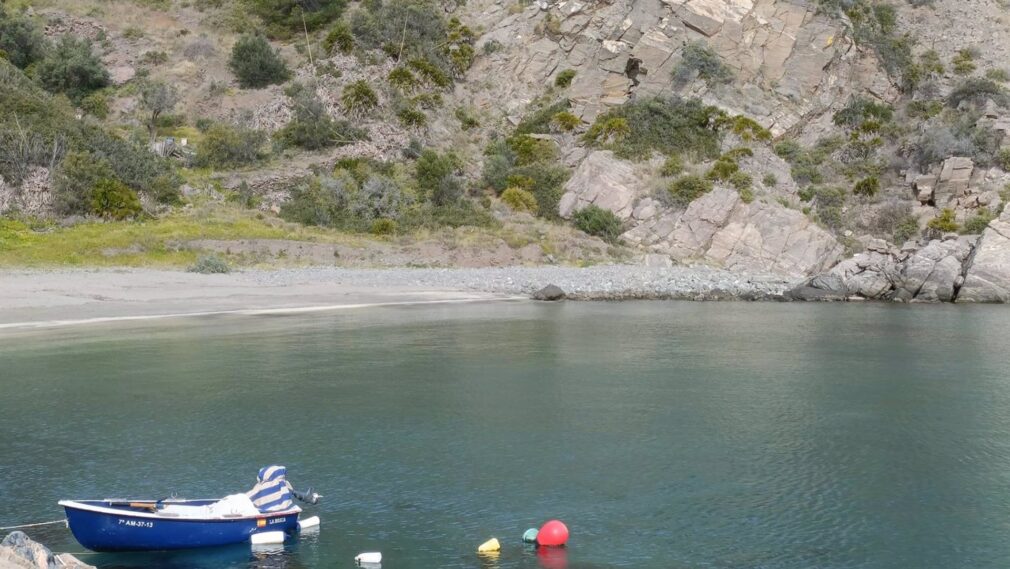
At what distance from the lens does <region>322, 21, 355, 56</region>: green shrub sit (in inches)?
2589

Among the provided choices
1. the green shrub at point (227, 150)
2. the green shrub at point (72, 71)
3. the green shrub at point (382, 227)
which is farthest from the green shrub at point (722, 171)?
the green shrub at point (72, 71)

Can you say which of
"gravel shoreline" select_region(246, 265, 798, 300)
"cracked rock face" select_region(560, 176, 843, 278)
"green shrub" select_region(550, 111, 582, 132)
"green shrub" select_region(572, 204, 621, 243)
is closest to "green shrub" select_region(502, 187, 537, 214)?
"cracked rock face" select_region(560, 176, 843, 278)

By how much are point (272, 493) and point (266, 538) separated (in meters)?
0.58

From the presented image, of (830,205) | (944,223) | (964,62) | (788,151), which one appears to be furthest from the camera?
(964,62)

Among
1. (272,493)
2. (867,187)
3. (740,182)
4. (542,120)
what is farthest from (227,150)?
(272,493)

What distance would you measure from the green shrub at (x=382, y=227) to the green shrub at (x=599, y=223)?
37.9 feet

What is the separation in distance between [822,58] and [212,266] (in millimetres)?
49584

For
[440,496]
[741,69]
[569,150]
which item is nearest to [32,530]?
[440,496]

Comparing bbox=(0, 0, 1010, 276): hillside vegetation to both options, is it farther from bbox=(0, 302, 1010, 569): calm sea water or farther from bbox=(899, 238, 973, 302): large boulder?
bbox=(0, 302, 1010, 569): calm sea water

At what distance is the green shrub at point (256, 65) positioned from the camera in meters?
64.5

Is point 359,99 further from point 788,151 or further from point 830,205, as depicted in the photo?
point 830,205

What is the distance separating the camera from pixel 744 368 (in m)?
21.9

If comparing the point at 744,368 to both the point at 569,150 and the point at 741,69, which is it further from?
the point at 741,69

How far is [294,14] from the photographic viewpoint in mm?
74188
